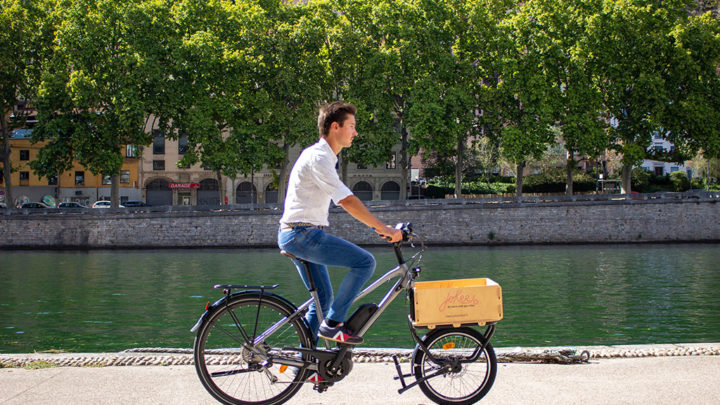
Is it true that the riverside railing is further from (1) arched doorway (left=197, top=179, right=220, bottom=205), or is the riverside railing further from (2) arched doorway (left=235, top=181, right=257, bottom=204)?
(2) arched doorway (left=235, top=181, right=257, bottom=204)

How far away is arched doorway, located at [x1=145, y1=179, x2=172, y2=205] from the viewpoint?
64312 mm

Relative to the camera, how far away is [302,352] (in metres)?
5.24

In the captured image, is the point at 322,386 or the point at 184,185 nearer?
the point at 322,386

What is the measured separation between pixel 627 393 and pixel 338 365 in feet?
7.32

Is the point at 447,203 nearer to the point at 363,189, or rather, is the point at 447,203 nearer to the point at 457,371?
the point at 363,189

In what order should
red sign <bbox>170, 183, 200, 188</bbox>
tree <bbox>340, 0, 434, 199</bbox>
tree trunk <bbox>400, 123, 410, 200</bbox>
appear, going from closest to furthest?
tree <bbox>340, 0, 434, 199</bbox>, tree trunk <bbox>400, 123, 410, 200</bbox>, red sign <bbox>170, 183, 200, 188</bbox>

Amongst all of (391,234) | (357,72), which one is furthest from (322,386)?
(357,72)

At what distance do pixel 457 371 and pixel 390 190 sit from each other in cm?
5944

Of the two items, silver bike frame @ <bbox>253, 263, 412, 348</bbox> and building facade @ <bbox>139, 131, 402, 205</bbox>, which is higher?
building facade @ <bbox>139, 131, 402, 205</bbox>

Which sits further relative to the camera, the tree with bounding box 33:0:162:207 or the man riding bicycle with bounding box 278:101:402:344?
the tree with bounding box 33:0:162:207

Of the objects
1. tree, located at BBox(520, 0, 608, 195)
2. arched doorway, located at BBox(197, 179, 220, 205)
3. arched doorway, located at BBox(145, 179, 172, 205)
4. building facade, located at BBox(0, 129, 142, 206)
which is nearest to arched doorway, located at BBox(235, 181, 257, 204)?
arched doorway, located at BBox(197, 179, 220, 205)

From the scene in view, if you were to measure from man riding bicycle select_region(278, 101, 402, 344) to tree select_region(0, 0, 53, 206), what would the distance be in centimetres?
4544

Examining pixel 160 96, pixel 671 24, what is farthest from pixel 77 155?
pixel 671 24

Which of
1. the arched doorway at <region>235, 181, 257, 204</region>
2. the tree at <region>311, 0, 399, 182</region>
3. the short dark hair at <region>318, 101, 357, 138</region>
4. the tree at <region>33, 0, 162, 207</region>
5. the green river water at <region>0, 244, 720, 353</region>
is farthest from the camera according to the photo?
the arched doorway at <region>235, 181, 257, 204</region>
